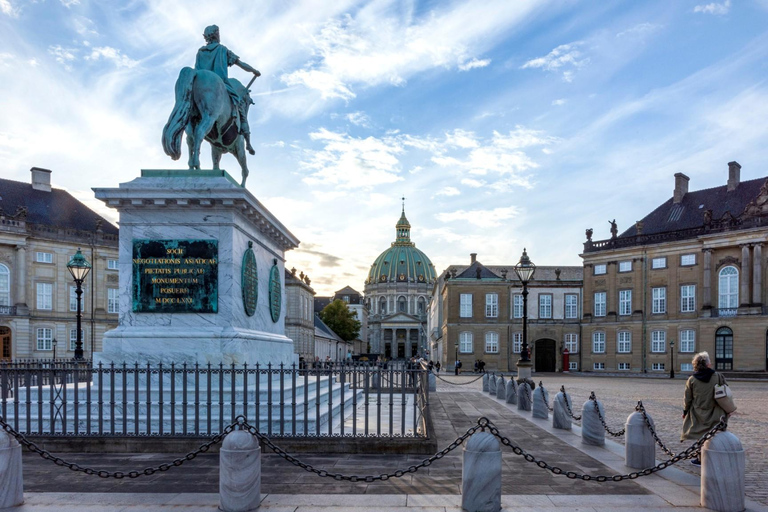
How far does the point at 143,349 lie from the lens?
11.4 metres

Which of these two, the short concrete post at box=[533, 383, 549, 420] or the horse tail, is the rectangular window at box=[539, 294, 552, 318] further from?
the horse tail

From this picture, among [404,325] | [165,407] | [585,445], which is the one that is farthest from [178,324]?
[404,325]

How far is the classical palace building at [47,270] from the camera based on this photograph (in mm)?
55000

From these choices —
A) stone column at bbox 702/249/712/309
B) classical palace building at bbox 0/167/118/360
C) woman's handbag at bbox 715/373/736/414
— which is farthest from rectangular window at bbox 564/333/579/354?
woman's handbag at bbox 715/373/736/414

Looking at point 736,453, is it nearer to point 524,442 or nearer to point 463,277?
point 524,442

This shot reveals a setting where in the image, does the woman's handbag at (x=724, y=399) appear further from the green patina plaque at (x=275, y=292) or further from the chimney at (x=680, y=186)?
the chimney at (x=680, y=186)

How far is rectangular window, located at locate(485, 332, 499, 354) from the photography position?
69000 millimetres

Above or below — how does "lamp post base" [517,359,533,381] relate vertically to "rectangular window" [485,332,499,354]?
above

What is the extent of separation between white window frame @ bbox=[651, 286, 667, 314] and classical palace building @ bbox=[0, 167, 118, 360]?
48460mm

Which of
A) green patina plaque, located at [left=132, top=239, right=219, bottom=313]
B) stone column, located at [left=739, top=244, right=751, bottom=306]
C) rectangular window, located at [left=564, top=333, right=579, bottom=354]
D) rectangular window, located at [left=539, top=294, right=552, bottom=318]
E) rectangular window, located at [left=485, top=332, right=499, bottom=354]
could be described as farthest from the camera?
rectangular window, located at [left=539, top=294, right=552, bottom=318]

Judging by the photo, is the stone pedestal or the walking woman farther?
the stone pedestal

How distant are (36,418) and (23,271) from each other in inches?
2009

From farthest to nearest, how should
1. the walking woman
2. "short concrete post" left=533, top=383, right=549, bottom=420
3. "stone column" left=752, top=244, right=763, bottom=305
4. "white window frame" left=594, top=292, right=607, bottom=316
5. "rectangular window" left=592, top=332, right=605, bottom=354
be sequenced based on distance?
"white window frame" left=594, top=292, right=607, bottom=316
"rectangular window" left=592, top=332, right=605, bottom=354
"stone column" left=752, top=244, right=763, bottom=305
"short concrete post" left=533, top=383, right=549, bottom=420
the walking woman

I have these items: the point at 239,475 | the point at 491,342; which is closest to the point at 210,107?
the point at 239,475
